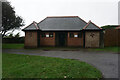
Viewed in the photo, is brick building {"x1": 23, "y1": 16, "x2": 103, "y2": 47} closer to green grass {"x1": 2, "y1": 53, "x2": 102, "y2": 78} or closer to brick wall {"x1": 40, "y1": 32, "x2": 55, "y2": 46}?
brick wall {"x1": 40, "y1": 32, "x2": 55, "y2": 46}

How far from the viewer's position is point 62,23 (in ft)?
56.0

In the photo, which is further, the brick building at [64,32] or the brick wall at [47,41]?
the brick wall at [47,41]

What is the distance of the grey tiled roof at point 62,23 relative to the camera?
15.6 m

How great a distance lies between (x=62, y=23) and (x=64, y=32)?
7.27ft

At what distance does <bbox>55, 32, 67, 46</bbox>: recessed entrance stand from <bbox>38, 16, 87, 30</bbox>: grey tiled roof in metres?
1.56

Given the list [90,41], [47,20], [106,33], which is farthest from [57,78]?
[47,20]

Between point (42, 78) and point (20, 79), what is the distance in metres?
0.81

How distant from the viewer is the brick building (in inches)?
523

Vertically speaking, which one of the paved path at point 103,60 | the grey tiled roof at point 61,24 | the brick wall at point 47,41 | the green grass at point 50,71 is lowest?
the paved path at point 103,60

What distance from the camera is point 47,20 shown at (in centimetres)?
1856

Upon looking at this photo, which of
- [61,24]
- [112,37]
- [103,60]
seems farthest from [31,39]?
[112,37]

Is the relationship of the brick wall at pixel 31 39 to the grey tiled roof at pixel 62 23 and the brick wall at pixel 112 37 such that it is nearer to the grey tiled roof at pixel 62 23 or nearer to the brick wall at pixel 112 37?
the grey tiled roof at pixel 62 23

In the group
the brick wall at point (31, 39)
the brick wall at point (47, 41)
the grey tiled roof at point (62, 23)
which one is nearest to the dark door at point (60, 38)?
the brick wall at point (47, 41)

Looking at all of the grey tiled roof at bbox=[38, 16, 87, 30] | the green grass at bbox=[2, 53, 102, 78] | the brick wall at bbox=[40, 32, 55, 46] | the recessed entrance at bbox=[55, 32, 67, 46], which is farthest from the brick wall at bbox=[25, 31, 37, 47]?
the green grass at bbox=[2, 53, 102, 78]
